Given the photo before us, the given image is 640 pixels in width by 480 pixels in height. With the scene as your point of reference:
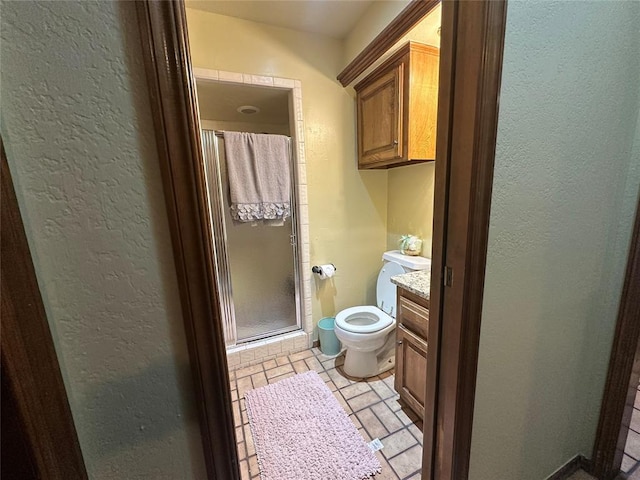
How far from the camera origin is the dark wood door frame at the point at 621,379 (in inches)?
39.6

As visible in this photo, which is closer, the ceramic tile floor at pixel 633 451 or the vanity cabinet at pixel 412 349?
the ceramic tile floor at pixel 633 451

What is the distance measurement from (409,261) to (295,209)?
3.16 feet

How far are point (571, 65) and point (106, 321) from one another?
1368mm

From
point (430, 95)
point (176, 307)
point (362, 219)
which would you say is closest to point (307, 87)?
point (430, 95)

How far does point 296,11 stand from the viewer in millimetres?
1716

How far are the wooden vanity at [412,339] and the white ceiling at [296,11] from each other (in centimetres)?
177

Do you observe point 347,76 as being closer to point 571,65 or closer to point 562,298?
point 571,65

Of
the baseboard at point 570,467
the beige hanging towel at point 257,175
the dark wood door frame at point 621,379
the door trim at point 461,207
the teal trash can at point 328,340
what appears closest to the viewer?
the door trim at point 461,207

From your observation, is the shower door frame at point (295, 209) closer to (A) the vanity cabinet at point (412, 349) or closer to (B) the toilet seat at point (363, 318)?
(B) the toilet seat at point (363, 318)

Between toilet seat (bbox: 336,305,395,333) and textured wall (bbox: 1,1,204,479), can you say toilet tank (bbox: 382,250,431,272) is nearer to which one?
toilet seat (bbox: 336,305,395,333)

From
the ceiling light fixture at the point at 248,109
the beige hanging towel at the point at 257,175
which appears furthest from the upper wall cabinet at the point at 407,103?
the ceiling light fixture at the point at 248,109

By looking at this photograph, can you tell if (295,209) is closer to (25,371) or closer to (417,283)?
(417,283)

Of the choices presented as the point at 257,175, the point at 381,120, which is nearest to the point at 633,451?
the point at 381,120

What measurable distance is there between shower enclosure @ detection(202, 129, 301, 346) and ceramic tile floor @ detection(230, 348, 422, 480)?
31cm
